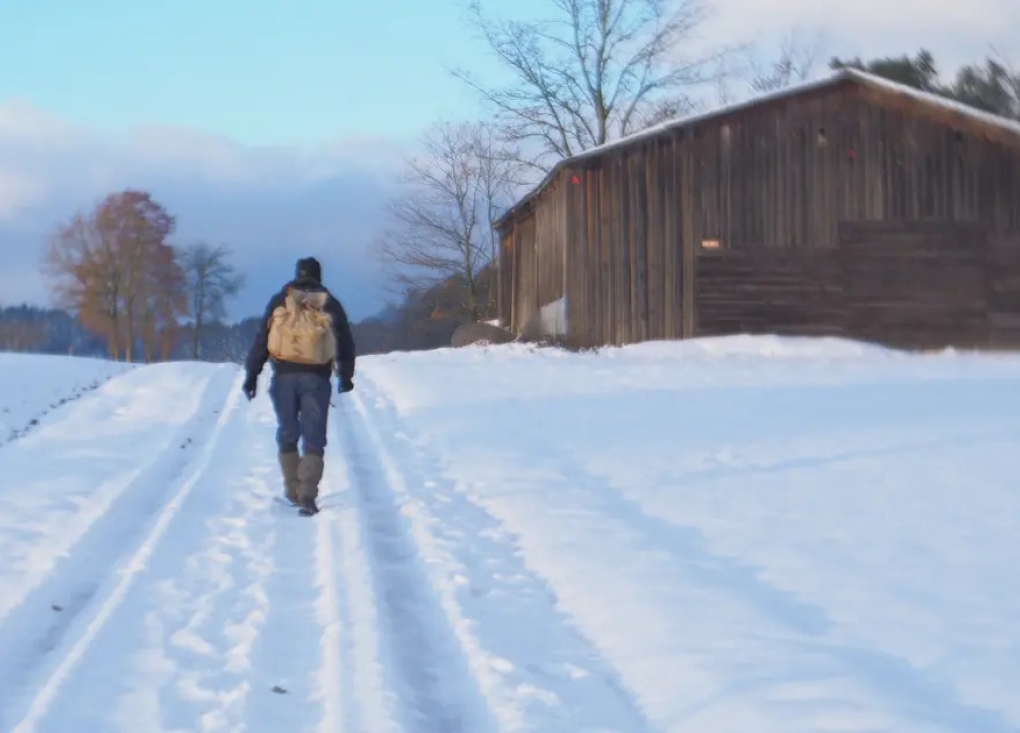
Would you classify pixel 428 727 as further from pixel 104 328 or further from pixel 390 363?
pixel 104 328

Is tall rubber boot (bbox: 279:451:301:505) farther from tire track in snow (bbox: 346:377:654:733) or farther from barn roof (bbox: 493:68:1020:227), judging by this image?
barn roof (bbox: 493:68:1020:227)

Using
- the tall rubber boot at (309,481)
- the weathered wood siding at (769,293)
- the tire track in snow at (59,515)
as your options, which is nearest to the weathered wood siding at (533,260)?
the weathered wood siding at (769,293)

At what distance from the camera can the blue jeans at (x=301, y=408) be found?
8812 mm

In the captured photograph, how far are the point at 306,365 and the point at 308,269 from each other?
78 centimetres

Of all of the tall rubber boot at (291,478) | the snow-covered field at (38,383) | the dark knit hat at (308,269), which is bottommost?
the tall rubber boot at (291,478)

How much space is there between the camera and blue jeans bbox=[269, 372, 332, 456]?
8812 mm

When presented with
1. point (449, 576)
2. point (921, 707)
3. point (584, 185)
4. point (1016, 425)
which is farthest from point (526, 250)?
point (921, 707)

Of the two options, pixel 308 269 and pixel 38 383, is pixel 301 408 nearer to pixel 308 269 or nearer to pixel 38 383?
pixel 308 269

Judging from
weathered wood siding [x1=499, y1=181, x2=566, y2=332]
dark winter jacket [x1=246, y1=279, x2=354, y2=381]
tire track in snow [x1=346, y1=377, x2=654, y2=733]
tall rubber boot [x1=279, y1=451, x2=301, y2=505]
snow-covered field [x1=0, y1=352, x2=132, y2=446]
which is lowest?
tire track in snow [x1=346, y1=377, x2=654, y2=733]

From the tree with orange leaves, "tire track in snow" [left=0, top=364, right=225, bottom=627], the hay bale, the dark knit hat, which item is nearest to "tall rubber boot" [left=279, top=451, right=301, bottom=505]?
"tire track in snow" [left=0, top=364, right=225, bottom=627]

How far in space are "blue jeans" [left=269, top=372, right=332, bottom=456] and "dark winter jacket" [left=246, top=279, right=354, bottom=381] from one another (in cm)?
6

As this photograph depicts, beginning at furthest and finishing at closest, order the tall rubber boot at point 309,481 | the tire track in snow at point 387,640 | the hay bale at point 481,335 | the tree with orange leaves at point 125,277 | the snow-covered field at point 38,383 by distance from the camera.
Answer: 1. the tree with orange leaves at point 125,277
2. the hay bale at point 481,335
3. the snow-covered field at point 38,383
4. the tall rubber boot at point 309,481
5. the tire track in snow at point 387,640

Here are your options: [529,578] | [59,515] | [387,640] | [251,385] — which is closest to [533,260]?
[251,385]

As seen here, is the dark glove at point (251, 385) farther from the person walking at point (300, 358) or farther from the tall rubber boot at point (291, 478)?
the tall rubber boot at point (291, 478)
